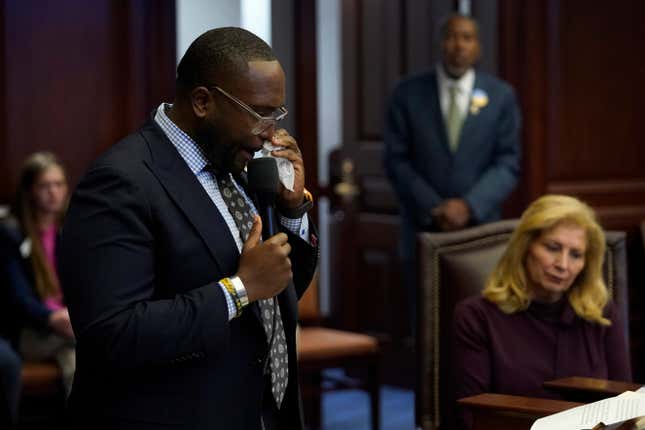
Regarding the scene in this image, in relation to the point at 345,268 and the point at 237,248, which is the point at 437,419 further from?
the point at 345,268

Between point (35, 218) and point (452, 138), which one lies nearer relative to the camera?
point (35, 218)

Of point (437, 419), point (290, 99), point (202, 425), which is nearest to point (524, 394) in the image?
point (437, 419)

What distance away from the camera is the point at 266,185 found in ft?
6.20

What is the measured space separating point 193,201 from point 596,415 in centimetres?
78

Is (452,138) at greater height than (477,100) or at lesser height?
lesser

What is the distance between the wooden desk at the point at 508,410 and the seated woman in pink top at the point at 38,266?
214 centimetres

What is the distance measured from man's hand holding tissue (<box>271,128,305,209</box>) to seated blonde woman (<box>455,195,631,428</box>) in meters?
0.97

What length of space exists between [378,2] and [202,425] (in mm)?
4121

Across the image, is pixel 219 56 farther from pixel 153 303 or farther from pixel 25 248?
pixel 25 248

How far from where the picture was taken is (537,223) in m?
2.94

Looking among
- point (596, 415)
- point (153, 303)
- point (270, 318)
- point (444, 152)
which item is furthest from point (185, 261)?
point (444, 152)

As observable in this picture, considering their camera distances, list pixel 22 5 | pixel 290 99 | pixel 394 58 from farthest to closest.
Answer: pixel 394 58 < pixel 290 99 < pixel 22 5

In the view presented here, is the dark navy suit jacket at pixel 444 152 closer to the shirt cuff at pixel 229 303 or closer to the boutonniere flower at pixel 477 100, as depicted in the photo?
the boutonniere flower at pixel 477 100

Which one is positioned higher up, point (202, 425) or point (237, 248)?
point (237, 248)
